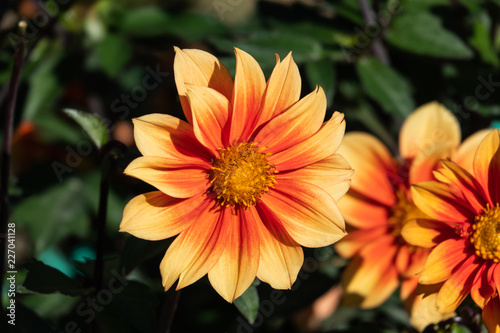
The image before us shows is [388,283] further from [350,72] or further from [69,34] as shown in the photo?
[69,34]

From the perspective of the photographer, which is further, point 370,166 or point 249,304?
point 370,166

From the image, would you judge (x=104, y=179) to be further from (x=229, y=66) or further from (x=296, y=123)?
(x=229, y=66)

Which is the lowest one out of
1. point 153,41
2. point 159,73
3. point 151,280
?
point 151,280

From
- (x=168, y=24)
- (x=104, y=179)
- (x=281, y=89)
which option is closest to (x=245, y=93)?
(x=281, y=89)

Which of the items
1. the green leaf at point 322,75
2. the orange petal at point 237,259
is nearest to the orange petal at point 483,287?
the orange petal at point 237,259

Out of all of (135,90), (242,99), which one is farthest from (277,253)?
(135,90)
